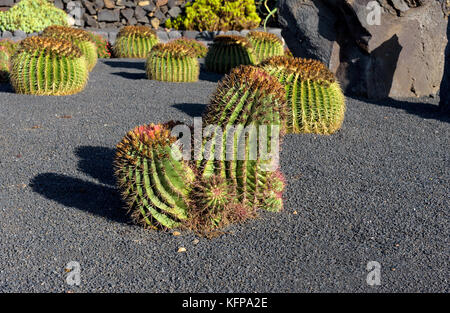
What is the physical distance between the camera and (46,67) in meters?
6.94

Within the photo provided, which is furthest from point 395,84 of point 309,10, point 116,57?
point 116,57

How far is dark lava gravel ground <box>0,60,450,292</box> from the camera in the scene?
2928 mm

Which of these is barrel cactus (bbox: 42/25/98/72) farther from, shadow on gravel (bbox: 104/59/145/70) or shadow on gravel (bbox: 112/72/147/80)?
shadow on gravel (bbox: 104/59/145/70)

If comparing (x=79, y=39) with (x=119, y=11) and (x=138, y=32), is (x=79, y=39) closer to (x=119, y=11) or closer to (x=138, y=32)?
(x=138, y=32)

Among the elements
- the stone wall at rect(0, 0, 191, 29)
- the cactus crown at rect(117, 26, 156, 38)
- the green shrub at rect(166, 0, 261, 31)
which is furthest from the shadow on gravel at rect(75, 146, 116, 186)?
the stone wall at rect(0, 0, 191, 29)

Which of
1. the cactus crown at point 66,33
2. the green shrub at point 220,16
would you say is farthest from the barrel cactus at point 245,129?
the green shrub at point 220,16

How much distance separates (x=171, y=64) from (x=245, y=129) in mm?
5603

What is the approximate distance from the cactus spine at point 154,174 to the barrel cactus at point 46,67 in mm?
4137

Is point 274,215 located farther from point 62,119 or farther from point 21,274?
point 62,119

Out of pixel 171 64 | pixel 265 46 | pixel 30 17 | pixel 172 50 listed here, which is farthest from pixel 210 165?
pixel 30 17

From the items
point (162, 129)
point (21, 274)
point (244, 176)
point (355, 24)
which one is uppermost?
point (355, 24)

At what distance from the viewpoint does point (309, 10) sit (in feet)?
26.2

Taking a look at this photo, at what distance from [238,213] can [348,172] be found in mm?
1611

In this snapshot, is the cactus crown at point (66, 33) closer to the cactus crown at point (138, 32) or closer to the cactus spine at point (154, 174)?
the cactus crown at point (138, 32)
